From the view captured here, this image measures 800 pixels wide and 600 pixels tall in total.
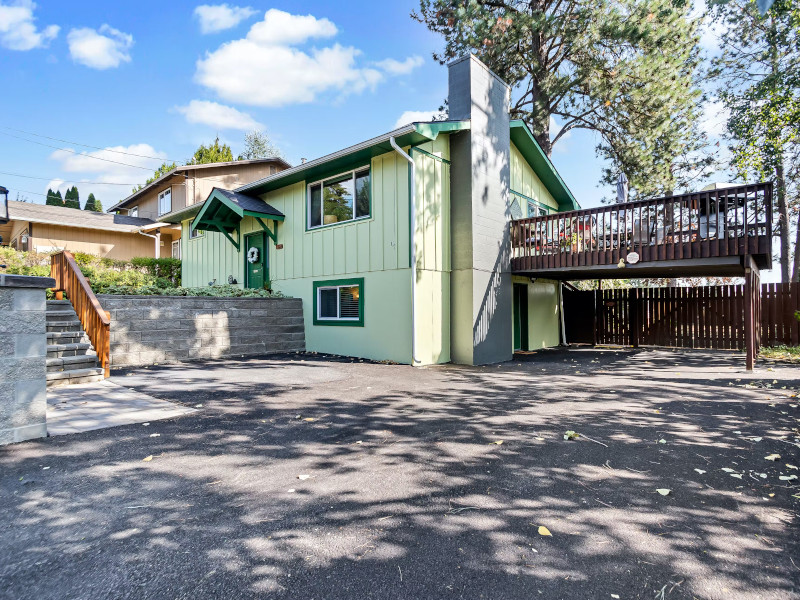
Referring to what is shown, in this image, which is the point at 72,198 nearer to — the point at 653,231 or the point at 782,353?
the point at 653,231

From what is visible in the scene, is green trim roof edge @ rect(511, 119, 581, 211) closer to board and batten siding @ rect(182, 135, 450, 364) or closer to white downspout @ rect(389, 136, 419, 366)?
board and batten siding @ rect(182, 135, 450, 364)

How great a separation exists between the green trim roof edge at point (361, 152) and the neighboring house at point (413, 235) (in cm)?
3

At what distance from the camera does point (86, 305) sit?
711 centimetres

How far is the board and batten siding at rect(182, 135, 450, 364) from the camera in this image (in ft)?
29.4

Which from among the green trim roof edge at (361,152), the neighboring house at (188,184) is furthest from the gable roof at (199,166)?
the green trim roof edge at (361,152)

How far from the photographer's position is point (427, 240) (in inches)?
357

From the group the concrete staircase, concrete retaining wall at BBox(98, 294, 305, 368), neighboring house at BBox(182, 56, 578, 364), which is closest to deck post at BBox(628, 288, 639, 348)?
neighboring house at BBox(182, 56, 578, 364)

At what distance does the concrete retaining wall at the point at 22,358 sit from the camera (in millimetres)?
3723

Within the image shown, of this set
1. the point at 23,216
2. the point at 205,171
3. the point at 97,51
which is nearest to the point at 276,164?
the point at 205,171

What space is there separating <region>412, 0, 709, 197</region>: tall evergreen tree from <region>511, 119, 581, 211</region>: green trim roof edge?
2656 mm

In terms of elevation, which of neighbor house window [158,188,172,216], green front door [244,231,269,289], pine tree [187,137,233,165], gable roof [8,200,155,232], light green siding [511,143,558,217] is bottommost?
green front door [244,231,269,289]

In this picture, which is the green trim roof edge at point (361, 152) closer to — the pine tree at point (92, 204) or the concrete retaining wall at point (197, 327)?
the concrete retaining wall at point (197, 327)

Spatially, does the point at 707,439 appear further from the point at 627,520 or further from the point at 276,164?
the point at 276,164

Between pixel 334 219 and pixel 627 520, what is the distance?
929 cm
